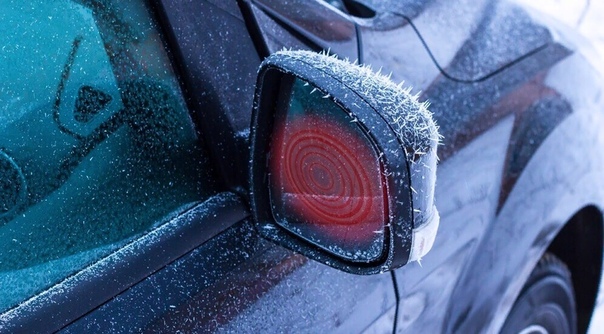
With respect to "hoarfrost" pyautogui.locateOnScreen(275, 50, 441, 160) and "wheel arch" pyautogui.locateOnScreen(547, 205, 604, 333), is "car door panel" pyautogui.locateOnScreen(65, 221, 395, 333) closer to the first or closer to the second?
"hoarfrost" pyautogui.locateOnScreen(275, 50, 441, 160)

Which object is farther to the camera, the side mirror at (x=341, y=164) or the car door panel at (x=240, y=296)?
the car door panel at (x=240, y=296)

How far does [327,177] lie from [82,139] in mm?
417

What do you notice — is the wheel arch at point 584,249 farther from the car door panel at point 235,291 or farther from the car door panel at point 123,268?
the car door panel at point 123,268

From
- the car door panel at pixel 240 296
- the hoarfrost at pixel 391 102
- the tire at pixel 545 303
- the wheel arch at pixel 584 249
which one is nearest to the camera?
the hoarfrost at pixel 391 102

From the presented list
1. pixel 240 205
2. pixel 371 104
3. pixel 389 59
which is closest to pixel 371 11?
pixel 389 59

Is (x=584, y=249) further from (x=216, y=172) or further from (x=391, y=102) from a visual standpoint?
(x=391, y=102)

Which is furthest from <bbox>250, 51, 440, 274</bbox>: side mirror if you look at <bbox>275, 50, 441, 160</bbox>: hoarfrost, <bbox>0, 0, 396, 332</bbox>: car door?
<bbox>0, 0, 396, 332</bbox>: car door

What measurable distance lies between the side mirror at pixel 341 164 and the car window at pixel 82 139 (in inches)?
7.2

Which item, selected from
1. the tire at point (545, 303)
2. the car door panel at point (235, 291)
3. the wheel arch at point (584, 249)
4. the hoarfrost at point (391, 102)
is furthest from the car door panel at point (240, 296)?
the wheel arch at point (584, 249)

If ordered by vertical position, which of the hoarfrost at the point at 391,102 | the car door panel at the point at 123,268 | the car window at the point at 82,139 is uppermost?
the hoarfrost at the point at 391,102

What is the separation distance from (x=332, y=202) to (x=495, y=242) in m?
0.94

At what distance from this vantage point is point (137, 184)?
1.43 meters

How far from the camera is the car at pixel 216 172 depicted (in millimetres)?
1248

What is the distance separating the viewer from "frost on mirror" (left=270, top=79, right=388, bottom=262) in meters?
1.25
